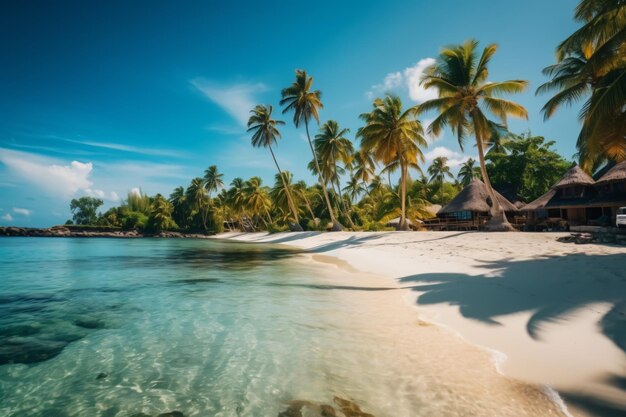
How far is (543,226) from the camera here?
2000 centimetres

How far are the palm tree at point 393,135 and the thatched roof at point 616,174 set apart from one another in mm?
11222

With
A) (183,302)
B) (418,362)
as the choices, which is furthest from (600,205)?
(183,302)

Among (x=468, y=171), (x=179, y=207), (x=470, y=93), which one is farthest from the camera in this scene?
(x=179, y=207)

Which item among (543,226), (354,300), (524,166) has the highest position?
(524,166)

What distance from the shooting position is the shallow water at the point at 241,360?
120 inches

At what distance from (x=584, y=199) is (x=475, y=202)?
6.83m

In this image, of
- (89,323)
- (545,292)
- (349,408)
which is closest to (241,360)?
(349,408)

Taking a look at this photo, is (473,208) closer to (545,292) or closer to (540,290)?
(540,290)

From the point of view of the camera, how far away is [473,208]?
80.6ft

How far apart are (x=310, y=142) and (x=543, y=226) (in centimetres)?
2198

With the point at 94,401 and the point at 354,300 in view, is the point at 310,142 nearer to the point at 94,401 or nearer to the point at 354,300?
the point at 354,300

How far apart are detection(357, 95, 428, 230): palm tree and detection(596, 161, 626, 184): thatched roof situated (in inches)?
442

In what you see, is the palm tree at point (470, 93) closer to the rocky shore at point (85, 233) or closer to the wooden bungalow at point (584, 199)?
the wooden bungalow at point (584, 199)

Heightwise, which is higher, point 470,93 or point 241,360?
point 470,93
